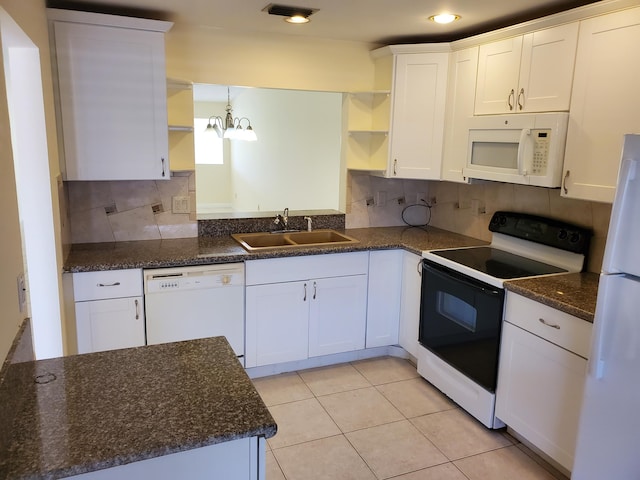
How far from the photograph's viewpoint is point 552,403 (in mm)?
2227

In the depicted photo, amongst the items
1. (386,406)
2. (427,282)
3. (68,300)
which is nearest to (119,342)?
(68,300)

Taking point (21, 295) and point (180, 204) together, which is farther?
point (180, 204)

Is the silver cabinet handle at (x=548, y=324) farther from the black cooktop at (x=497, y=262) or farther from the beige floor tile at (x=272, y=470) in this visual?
the beige floor tile at (x=272, y=470)

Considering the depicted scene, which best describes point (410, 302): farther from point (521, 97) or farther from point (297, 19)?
point (297, 19)

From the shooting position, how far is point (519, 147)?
2.56 meters

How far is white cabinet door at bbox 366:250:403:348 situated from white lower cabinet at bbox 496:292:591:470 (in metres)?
1.01

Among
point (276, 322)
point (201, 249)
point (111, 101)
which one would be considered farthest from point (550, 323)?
point (111, 101)

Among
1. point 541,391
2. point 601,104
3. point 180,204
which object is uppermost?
point 601,104

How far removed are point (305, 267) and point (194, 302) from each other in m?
0.73

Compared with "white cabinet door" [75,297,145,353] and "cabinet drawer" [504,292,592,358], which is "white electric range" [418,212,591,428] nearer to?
"cabinet drawer" [504,292,592,358]

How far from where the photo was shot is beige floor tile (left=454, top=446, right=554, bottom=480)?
2289 millimetres

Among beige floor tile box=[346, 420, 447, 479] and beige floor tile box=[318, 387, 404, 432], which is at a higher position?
beige floor tile box=[318, 387, 404, 432]

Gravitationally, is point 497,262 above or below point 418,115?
below

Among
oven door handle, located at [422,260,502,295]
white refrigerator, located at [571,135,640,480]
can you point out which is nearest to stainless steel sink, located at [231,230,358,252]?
oven door handle, located at [422,260,502,295]
